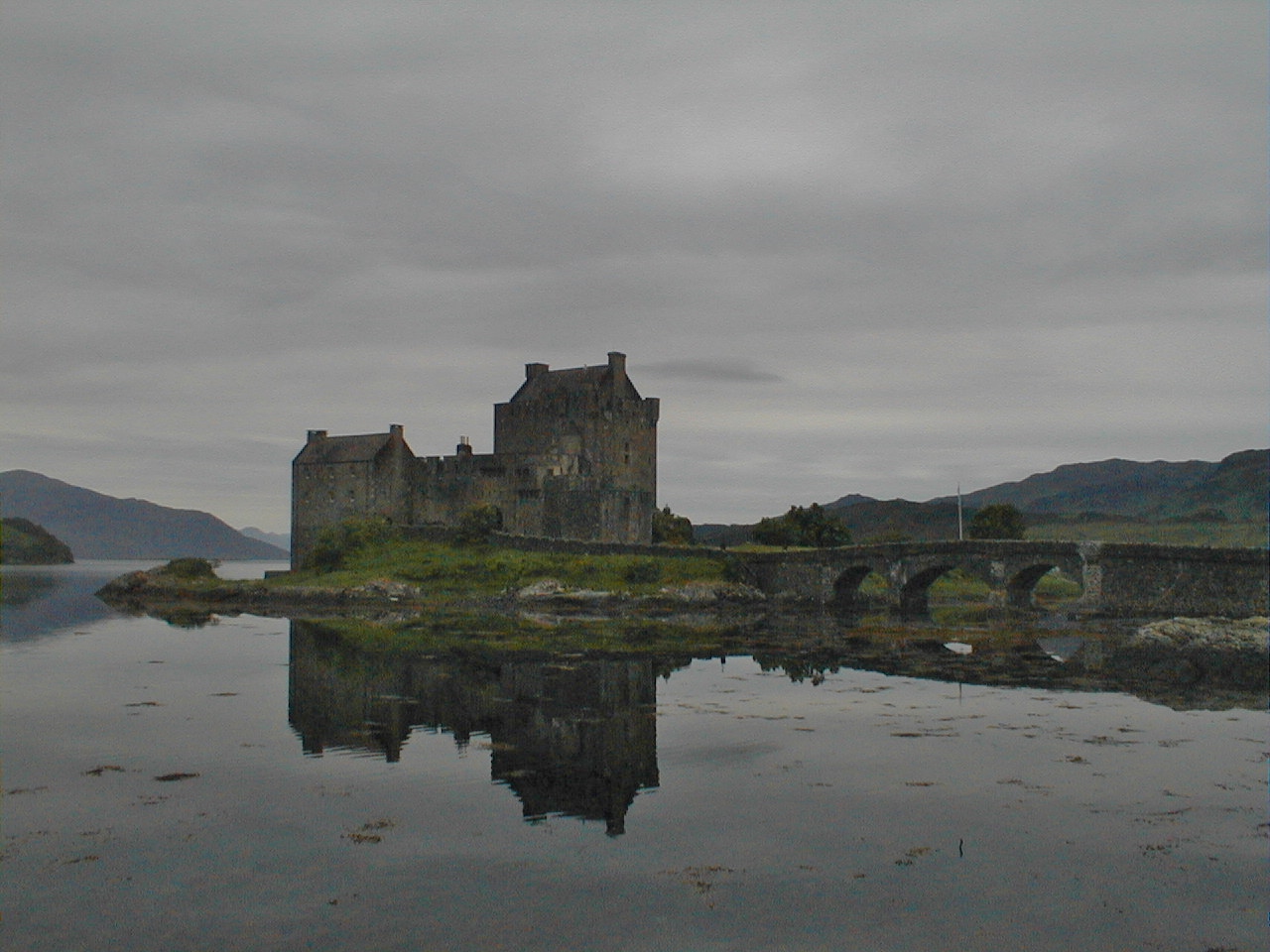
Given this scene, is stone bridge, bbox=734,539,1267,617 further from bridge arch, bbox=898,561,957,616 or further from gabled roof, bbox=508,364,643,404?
gabled roof, bbox=508,364,643,404

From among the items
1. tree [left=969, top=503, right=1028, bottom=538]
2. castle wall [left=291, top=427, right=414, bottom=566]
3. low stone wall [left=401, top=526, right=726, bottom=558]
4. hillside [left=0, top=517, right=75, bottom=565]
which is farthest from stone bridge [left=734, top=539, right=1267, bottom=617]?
hillside [left=0, top=517, right=75, bottom=565]

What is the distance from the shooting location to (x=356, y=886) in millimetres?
13922

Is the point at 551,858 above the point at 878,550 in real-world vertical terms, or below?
below

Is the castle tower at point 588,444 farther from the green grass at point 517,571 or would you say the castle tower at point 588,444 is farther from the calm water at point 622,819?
the calm water at point 622,819

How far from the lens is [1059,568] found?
63250mm

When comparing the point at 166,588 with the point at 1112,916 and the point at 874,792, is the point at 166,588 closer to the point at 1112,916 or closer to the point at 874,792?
the point at 874,792

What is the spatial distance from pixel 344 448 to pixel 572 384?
1865cm

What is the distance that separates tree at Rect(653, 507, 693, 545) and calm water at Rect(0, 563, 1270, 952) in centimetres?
5444

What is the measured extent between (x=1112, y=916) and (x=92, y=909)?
12022mm

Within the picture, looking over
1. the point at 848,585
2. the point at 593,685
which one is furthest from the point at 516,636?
the point at 848,585

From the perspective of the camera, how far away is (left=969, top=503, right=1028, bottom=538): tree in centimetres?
8750

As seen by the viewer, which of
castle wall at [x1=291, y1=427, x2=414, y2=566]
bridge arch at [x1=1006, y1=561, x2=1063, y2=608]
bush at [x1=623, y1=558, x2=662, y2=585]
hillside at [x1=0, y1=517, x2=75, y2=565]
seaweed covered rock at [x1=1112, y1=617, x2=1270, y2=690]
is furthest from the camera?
hillside at [x1=0, y1=517, x2=75, y2=565]

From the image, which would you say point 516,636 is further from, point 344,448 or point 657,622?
point 344,448

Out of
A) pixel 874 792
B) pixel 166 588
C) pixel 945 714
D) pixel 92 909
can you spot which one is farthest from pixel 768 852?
pixel 166 588
